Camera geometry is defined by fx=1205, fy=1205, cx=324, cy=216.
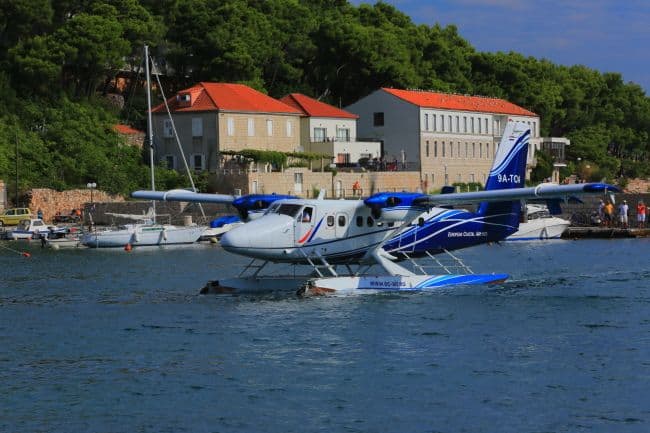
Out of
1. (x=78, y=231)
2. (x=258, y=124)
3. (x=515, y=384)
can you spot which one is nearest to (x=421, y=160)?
(x=258, y=124)

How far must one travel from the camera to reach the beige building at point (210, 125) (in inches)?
3270

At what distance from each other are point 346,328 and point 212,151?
183 ft

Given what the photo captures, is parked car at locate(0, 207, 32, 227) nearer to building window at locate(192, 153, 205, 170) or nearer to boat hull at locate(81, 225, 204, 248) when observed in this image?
boat hull at locate(81, 225, 204, 248)

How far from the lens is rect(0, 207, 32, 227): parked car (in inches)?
2763

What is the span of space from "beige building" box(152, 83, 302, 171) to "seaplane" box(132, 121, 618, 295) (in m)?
46.7

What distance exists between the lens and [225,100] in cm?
8406

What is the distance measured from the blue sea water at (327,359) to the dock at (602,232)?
91.9 feet

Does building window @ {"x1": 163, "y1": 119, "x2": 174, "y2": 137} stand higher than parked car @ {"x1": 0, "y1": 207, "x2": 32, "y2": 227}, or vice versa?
building window @ {"x1": 163, "y1": 119, "x2": 174, "y2": 137}

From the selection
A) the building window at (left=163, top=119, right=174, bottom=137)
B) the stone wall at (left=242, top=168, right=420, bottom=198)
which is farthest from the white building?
the building window at (left=163, top=119, right=174, bottom=137)

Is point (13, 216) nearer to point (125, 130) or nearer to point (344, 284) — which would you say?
point (125, 130)

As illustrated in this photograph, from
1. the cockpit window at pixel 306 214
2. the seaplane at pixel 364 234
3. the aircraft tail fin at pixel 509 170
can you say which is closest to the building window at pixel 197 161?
the seaplane at pixel 364 234

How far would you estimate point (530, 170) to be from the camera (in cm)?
11156

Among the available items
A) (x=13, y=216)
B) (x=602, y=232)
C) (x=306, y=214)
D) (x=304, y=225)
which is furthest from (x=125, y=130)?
(x=304, y=225)

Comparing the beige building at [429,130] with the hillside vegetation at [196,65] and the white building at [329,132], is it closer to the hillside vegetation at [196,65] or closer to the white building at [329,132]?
the white building at [329,132]
